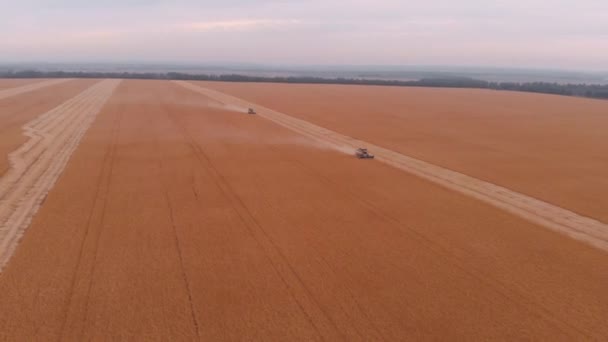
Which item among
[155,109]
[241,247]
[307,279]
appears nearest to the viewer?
[307,279]

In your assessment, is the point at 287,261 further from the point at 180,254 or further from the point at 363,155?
the point at 363,155

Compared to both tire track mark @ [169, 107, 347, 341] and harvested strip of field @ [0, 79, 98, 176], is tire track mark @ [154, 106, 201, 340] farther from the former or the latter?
harvested strip of field @ [0, 79, 98, 176]

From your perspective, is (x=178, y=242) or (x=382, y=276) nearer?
(x=382, y=276)

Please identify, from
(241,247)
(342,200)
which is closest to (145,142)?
(342,200)

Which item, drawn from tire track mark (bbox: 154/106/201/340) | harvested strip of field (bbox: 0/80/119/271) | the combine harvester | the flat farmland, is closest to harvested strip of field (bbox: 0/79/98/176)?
harvested strip of field (bbox: 0/80/119/271)

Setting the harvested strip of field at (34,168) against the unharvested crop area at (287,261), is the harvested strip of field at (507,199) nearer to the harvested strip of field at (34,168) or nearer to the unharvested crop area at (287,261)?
the unharvested crop area at (287,261)

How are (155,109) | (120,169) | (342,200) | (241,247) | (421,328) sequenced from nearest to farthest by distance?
1. (421,328)
2. (241,247)
3. (342,200)
4. (120,169)
5. (155,109)

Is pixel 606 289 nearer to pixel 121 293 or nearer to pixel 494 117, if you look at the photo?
pixel 121 293
